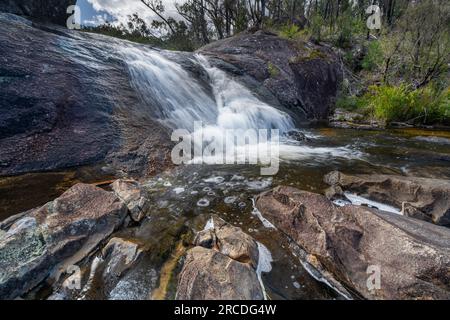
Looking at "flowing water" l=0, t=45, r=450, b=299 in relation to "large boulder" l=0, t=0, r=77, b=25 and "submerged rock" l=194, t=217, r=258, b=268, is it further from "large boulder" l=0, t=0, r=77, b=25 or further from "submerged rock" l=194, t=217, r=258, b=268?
"large boulder" l=0, t=0, r=77, b=25

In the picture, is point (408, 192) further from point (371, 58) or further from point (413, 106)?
point (371, 58)

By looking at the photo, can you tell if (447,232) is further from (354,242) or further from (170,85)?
(170,85)

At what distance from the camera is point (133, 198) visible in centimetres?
268

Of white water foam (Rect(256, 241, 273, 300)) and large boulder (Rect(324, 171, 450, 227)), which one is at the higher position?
large boulder (Rect(324, 171, 450, 227))

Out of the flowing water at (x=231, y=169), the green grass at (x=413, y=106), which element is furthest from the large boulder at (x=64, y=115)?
the green grass at (x=413, y=106)

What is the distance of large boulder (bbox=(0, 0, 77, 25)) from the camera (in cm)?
Result: 584

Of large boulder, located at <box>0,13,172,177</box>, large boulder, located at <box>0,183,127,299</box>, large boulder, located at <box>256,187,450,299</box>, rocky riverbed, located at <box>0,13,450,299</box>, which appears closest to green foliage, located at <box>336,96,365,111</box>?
rocky riverbed, located at <box>0,13,450,299</box>

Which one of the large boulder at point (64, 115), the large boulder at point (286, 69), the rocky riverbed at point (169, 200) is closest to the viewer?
the rocky riverbed at point (169, 200)

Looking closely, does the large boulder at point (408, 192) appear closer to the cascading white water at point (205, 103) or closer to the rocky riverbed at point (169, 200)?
the rocky riverbed at point (169, 200)

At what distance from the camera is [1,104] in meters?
3.68

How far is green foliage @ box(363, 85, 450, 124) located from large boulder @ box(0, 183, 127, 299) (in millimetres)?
8917

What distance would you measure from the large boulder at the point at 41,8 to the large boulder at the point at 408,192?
27.1 feet

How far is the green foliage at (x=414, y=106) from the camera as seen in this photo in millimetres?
7750
